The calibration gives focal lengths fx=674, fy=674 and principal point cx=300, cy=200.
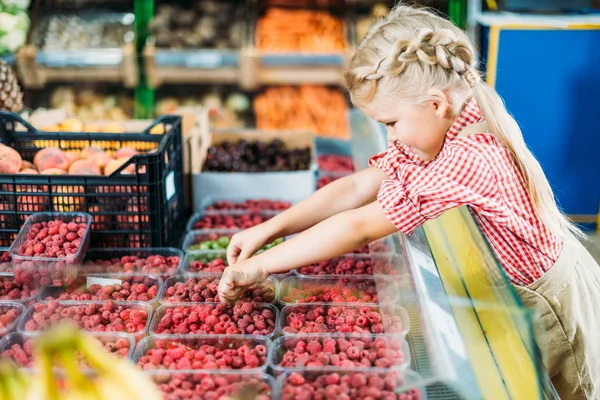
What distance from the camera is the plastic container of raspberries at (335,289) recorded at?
6.04ft

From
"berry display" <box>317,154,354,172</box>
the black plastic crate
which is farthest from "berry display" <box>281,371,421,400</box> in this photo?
"berry display" <box>317,154,354,172</box>

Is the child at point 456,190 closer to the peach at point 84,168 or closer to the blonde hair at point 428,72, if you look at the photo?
the blonde hair at point 428,72

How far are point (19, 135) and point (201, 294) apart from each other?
1.16 metres

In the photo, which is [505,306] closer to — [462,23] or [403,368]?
[403,368]

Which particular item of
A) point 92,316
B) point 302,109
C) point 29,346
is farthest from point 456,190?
point 302,109

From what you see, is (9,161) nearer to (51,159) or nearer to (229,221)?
(51,159)

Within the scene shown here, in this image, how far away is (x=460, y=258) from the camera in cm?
160

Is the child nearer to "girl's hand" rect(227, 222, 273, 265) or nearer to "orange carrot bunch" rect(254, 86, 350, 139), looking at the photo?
"girl's hand" rect(227, 222, 273, 265)

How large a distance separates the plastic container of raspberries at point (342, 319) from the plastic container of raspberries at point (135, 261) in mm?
486

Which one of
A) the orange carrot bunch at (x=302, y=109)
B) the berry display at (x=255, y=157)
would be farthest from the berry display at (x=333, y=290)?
the orange carrot bunch at (x=302, y=109)

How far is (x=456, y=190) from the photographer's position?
1522 mm

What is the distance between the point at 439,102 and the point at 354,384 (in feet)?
2.28

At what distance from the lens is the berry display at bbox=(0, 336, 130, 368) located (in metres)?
1.53

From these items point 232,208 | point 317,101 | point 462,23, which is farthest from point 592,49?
point 232,208
